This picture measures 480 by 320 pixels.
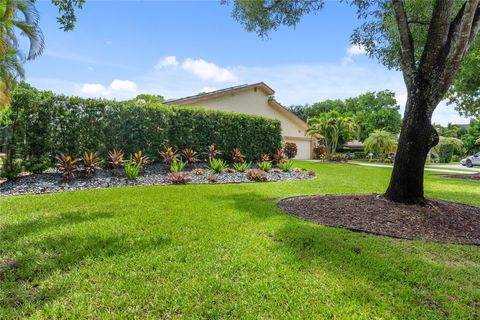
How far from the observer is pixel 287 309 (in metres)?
2.34

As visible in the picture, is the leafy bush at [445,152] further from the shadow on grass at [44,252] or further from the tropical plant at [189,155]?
the shadow on grass at [44,252]

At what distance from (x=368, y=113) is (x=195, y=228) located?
48.8 m

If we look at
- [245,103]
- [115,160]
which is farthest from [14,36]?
[245,103]

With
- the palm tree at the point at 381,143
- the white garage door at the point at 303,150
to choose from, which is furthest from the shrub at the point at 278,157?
the palm tree at the point at 381,143

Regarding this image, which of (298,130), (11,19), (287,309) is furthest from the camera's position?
(298,130)

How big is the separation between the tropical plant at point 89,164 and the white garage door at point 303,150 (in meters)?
22.1

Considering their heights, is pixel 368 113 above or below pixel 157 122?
above

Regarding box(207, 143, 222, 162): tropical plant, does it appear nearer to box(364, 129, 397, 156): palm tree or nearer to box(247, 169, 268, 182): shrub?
box(247, 169, 268, 182): shrub

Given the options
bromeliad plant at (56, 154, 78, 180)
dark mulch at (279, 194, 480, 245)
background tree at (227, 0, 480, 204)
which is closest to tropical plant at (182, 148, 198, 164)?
bromeliad plant at (56, 154, 78, 180)

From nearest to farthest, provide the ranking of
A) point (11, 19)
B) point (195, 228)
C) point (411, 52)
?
point (195, 228) < point (411, 52) < point (11, 19)

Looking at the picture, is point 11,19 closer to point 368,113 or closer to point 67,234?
point 67,234

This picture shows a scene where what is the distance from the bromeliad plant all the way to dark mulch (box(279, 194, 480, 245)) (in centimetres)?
648

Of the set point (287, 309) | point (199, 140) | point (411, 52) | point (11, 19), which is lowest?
point (287, 309)

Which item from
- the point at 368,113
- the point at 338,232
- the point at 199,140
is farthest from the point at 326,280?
the point at 368,113
